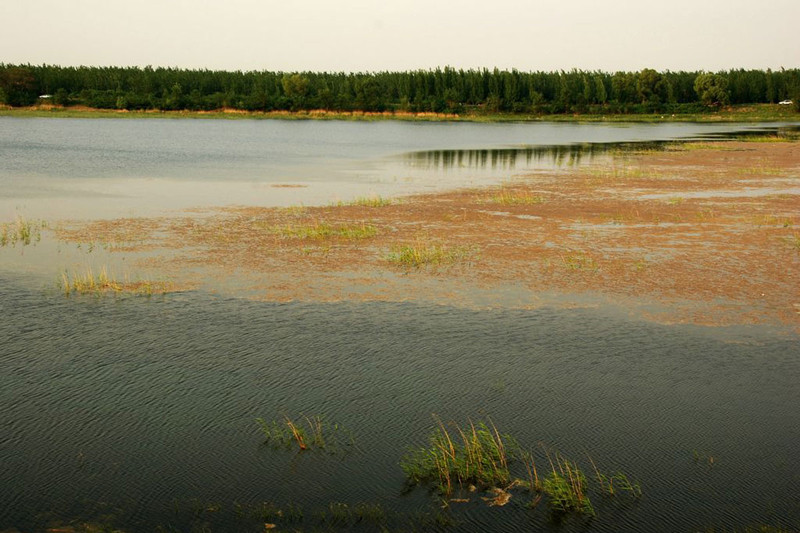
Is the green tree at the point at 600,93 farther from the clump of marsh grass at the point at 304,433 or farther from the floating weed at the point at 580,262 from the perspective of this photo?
the clump of marsh grass at the point at 304,433

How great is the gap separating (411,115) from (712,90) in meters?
73.4

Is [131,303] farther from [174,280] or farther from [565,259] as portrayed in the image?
[565,259]

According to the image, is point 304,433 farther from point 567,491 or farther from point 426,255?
point 426,255

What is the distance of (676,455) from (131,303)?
40.7 ft

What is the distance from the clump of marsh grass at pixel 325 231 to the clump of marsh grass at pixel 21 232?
802 cm

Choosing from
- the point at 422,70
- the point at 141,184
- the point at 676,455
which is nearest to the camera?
the point at 676,455

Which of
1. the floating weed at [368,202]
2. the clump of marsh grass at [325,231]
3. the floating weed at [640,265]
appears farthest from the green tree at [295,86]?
the floating weed at [640,265]

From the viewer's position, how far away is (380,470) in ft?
33.7

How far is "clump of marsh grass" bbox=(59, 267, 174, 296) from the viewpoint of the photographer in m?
18.5

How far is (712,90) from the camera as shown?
178125 millimetres

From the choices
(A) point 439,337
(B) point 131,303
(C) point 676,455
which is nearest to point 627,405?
(C) point 676,455

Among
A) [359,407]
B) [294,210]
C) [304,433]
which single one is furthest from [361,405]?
[294,210]

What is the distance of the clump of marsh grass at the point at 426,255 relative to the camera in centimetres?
2203

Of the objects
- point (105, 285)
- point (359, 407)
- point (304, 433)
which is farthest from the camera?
point (105, 285)
